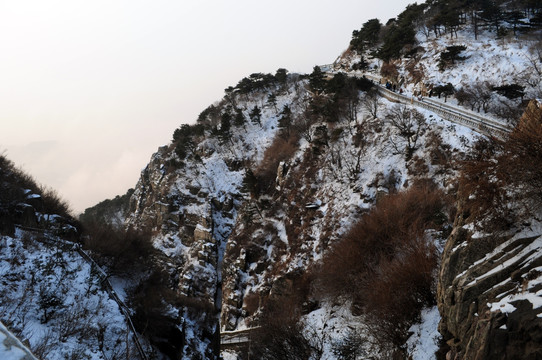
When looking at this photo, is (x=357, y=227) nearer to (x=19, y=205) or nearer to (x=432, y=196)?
(x=432, y=196)

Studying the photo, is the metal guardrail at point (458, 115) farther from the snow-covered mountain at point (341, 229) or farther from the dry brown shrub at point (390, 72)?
the dry brown shrub at point (390, 72)

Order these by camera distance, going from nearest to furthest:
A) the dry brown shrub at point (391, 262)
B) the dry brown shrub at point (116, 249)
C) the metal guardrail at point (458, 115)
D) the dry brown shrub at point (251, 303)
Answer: the dry brown shrub at point (391, 262) → the dry brown shrub at point (116, 249) → the metal guardrail at point (458, 115) → the dry brown shrub at point (251, 303)

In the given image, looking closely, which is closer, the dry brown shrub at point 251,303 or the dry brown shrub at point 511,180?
the dry brown shrub at point 511,180

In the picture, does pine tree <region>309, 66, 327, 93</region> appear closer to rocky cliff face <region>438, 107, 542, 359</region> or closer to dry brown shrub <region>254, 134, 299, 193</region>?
dry brown shrub <region>254, 134, 299, 193</region>

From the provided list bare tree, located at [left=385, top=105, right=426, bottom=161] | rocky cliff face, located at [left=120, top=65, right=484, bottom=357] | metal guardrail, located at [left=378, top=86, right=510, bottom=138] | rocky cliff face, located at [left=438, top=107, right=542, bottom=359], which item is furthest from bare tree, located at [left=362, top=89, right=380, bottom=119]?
rocky cliff face, located at [left=438, top=107, right=542, bottom=359]

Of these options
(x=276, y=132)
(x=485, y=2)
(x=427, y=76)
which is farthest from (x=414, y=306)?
(x=485, y=2)

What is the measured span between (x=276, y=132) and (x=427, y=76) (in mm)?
27549

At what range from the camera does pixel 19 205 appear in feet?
63.1

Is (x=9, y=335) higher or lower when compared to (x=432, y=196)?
higher

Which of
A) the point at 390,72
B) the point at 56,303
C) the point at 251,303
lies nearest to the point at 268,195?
the point at 251,303

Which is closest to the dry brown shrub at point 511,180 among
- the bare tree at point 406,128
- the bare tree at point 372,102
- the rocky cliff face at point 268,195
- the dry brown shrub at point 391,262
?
the dry brown shrub at point 391,262

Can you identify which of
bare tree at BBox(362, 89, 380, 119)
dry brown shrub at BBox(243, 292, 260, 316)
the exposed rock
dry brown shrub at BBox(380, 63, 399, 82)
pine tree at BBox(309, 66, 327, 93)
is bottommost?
dry brown shrub at BBox(243, 292, 260, 316)

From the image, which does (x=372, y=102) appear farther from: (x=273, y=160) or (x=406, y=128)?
(x=273, y=160)

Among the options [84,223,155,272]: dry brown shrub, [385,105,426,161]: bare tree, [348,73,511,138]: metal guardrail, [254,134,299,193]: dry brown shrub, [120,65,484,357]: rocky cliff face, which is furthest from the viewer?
[254,134,299,193]: dry brown shrub
